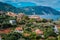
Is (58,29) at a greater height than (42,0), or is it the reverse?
(42,0)

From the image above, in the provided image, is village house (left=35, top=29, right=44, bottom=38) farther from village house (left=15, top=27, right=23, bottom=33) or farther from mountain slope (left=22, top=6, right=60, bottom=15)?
mountain slope (left=22, top=6, right=60, bottom=15)

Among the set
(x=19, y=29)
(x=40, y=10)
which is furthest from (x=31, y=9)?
(x=19, y=29)

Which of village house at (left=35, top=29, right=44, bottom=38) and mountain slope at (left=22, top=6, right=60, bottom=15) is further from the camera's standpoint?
mountain slope at (left=22, top=6, right=60, bottom=15)

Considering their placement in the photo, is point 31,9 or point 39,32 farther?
point 31,9

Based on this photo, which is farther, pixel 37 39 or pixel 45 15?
pixel 45 15

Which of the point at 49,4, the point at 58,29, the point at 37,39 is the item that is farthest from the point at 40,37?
the point at 49,4

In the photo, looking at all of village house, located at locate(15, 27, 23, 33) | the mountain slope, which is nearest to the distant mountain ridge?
the mountain slope

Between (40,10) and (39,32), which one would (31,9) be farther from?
(39,32)

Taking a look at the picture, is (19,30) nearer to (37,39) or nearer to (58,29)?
(37,39)

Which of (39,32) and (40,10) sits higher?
(40,10)
